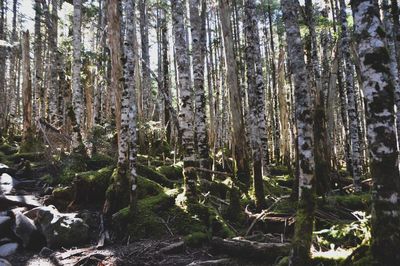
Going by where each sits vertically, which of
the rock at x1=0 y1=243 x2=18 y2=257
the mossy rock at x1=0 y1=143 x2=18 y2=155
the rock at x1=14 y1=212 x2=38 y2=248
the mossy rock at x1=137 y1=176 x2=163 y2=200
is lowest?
the rock at x1=0 y1=243 x2=18 y2=257

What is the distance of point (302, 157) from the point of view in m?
5.51

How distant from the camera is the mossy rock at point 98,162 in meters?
13.5

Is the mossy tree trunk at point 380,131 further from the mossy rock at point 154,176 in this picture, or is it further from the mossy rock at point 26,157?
the mossy rock at point 26,157

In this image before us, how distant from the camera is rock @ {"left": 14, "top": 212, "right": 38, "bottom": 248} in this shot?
841 cm

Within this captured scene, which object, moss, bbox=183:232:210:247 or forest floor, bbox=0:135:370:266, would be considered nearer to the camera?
forest floor, bbox=0:135:370:266

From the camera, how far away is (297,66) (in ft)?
19.1

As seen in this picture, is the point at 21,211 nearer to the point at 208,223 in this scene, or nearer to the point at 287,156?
the point at 208,223

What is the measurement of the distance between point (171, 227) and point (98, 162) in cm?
611

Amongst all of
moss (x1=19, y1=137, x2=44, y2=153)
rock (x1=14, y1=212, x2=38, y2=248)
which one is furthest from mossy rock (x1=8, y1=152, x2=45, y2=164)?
rock (x1=14, y1=212, x2=38, y2=248)

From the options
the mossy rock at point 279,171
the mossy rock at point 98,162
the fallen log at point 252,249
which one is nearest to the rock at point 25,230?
the fallen log at point 252,249

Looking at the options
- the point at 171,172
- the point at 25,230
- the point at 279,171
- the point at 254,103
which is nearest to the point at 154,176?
the point at 171,172

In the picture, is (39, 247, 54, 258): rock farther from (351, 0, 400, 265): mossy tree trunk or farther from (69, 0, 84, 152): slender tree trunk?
(351, 0, 400, 265): mossy tree trunk

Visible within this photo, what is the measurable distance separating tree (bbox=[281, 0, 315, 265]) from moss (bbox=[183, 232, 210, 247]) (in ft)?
9.37

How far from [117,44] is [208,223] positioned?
4.75 m
